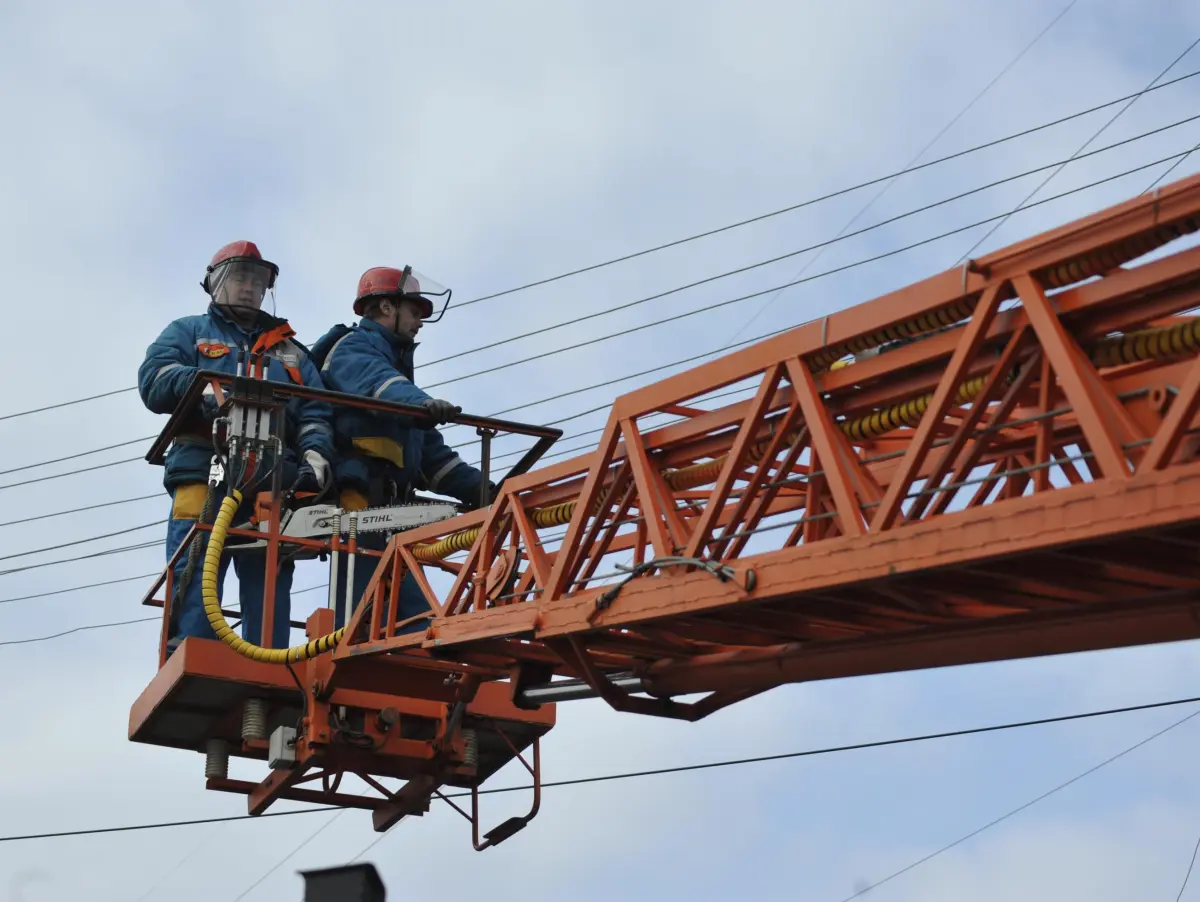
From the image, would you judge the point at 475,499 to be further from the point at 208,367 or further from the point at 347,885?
the point at 347,885

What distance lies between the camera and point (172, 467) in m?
14.2

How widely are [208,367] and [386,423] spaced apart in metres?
1.52

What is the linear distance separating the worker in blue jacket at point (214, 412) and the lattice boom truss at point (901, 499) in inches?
107

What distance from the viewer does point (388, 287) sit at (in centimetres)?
1565

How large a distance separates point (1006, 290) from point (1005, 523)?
3.63ft

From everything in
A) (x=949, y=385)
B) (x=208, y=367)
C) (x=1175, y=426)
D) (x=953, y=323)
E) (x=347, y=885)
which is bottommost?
(x=347, y=885)

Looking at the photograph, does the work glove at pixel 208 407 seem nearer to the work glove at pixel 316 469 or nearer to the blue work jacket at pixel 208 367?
the blue work jacket at pixel 208 367

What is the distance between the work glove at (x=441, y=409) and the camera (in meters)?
13.7

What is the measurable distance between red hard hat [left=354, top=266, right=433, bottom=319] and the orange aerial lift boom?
2.68 metres

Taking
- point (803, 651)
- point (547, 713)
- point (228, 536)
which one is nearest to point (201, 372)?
point (228, 536)

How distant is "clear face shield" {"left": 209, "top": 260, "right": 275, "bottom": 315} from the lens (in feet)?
49.4

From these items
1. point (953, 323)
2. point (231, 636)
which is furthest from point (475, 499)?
point (953, 323)

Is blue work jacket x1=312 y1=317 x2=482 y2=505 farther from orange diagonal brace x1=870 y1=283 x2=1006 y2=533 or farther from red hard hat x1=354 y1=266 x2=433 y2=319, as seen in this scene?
orange diagonal brace x1=870 y1=283 x2=1006 y2=533

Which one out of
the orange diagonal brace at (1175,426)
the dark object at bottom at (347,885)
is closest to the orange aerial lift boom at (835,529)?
the orange diagonal brace at (1175,426)
